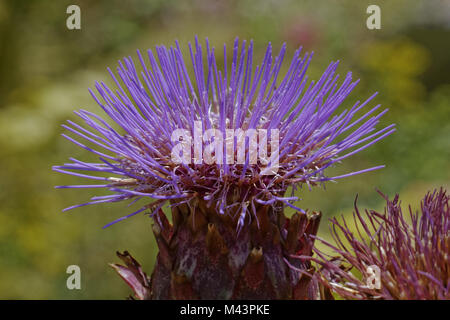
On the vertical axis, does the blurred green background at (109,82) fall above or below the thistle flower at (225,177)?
above

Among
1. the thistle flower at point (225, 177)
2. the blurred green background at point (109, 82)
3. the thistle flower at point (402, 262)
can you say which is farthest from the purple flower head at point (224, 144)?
the blurred green background at point (109, 82)

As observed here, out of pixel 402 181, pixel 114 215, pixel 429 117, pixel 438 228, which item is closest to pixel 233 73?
pixel 438 228

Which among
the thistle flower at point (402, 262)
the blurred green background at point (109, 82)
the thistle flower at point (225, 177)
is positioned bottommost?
the thistle flower at point (402, 262)

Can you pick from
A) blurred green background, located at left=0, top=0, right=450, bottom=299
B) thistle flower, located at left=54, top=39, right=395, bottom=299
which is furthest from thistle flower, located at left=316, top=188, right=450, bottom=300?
blurred green background, located at left=0, top=0, right=450, bottom=299

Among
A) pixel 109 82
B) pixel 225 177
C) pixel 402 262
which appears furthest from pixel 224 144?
pixel 109 82

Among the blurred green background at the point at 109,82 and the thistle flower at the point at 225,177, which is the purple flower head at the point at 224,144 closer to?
the thistle flower at the point at 225,177

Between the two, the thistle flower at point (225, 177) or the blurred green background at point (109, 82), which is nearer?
the thistle flower at point (225, 177)

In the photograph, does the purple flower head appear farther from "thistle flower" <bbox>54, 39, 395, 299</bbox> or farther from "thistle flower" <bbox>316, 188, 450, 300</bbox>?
"thistle flower" <bbox>316, 188, 450, 300</bbox>
